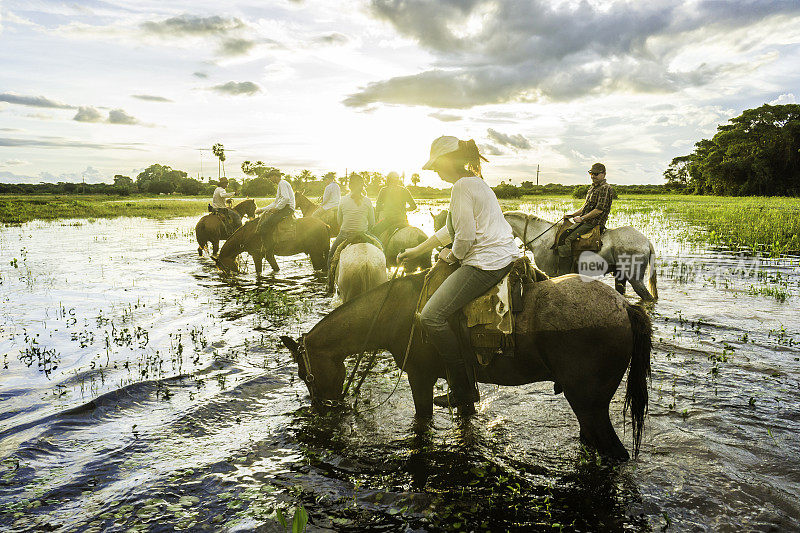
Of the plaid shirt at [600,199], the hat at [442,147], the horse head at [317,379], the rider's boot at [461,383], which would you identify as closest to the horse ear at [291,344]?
the horse head at [317,379]

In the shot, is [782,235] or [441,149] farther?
[782,235]

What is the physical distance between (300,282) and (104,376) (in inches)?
300

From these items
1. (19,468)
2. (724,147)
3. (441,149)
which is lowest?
(19,468)

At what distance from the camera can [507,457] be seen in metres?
4.90

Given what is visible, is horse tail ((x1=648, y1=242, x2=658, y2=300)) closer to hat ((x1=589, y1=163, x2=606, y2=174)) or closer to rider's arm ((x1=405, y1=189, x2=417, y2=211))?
hat ((x1=589, y1=163, x2=606, y2=174))

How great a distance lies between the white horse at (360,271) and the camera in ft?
28.8

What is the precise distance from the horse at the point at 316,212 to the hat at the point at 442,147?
11.4 meters

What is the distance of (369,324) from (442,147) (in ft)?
7.28

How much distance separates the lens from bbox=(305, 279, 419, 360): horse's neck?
517 centimetres

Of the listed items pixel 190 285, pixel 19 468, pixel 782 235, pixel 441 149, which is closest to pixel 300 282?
pixel 190 285

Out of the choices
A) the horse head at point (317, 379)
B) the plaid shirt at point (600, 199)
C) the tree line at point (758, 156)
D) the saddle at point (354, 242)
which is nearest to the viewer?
the horse head at point (317, 379)

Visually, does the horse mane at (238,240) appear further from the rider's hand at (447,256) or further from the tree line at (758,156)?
the tree line at (758,156)

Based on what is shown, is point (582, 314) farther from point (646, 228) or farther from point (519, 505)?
point (646, 228)

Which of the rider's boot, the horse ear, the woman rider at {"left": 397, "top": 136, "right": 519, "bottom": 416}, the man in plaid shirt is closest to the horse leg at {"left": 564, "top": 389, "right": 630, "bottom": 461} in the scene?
the rider's boot
